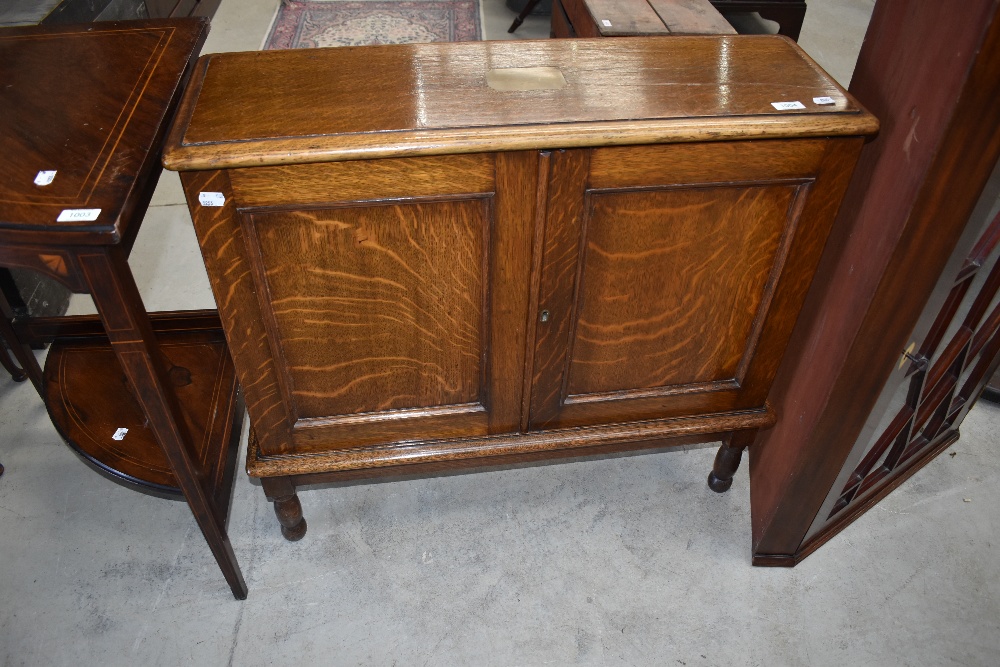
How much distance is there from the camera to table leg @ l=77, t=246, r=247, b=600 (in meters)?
1.17

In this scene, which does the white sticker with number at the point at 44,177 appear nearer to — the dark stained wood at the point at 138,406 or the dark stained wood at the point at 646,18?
the dark stained wood at the point at 138,406

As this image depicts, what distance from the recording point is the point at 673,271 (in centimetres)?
149

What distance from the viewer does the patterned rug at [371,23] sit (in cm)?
407

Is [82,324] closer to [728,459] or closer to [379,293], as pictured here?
[379,293]

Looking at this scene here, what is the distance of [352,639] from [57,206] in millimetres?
1096

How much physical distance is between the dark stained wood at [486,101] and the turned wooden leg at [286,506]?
81 centimetres

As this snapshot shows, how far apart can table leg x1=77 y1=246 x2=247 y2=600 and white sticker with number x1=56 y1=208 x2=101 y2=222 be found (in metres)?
0.05

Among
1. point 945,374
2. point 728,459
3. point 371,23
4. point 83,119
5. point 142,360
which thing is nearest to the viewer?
point 142,360

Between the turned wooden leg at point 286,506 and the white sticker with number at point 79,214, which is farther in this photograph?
the turned wooden leg at point 286,506

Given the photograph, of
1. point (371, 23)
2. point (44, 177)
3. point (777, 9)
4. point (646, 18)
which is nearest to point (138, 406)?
point (44, 177)

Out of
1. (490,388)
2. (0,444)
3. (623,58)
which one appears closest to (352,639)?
(490,388)

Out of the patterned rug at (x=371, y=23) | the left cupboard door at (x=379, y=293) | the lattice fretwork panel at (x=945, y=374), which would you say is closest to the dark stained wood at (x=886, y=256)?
the lattice fretwork panel at (x=945, y=374)

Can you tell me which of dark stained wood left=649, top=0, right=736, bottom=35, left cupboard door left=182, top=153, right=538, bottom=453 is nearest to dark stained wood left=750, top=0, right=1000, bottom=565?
left cupboard door left=182, top=153, right=538, bottom=453

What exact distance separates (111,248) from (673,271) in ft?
3.20
